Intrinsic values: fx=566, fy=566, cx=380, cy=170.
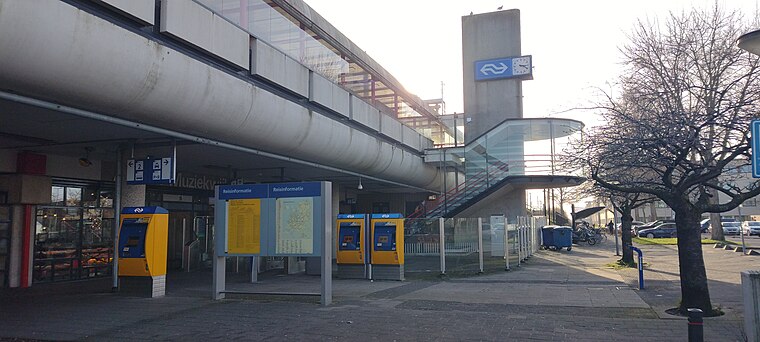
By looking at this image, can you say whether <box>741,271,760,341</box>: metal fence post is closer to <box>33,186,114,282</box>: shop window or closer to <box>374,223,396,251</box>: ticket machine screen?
<box>374,223,396,251</box>: ticket machine screen

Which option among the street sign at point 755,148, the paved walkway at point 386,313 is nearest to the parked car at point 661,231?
the paved walkway at point 386,313

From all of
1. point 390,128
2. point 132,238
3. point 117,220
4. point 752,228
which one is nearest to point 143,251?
point 132,238

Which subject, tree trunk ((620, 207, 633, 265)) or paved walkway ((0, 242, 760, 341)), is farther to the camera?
tree trunk ((620, 207, 633, 265))

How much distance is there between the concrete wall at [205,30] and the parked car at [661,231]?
46.7m

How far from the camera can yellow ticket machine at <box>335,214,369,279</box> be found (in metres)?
16.2

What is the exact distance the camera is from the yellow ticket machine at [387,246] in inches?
624

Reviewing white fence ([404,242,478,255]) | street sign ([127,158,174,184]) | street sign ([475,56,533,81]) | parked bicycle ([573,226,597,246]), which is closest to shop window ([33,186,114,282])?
street sign ([127,158,174,184])

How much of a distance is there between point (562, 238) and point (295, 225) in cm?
2212

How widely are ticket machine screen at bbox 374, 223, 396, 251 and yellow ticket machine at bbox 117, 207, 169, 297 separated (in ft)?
19.2

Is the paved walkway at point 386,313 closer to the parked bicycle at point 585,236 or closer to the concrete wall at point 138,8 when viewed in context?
the concrete wall at point 138,8

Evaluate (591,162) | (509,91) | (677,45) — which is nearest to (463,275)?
(591,162)

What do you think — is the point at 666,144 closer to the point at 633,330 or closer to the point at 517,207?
the point at 633,330

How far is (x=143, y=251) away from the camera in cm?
1218

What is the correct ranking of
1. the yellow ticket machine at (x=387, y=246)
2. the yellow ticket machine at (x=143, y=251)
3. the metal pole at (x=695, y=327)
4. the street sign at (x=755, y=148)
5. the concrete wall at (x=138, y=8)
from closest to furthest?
the metal pole at (x=695, y=327) < the street sign at (x=755, y=148) < the concrete wall at (x=138, y=8) < the yellow ticket machine at (x=143, y=251) < the yellow ticket machine at (x=387, y=246)
